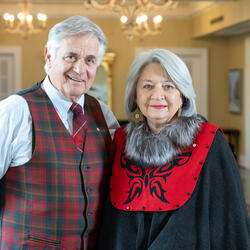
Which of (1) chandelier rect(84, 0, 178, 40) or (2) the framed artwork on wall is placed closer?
(1) chandelier rect(84, 0, 178, 40)

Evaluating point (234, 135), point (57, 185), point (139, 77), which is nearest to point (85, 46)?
point (139, 77)

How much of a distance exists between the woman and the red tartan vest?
0.12 m

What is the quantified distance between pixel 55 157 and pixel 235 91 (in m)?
8.11

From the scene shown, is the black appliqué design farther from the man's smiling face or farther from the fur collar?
the man's smiling face

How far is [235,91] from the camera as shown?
9.52 meters

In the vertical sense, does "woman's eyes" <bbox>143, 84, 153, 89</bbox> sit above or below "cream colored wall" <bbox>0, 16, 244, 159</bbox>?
below

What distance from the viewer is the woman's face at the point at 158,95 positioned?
192 centimetres

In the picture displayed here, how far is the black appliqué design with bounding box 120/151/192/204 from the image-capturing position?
190cm

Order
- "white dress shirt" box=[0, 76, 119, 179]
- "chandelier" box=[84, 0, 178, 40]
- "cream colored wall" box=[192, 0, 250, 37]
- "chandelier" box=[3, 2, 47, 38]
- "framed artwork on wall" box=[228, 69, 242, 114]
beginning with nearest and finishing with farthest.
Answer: "white dress shirt" box=[0, 76, 119, 179]
"chandelier" box=[84, 0, 178, 40]
"chandelier" box=[3, 2, 47, 38]
"cream colored wall" box=[192, 0, 250, 37]
"framed artwork on wall" box=[228, 69, 242, 114]

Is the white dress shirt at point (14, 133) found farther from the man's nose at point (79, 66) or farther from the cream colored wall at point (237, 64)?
the cream colored wall at point (237, 64)

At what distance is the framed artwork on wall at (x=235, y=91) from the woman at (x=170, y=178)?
7549 millimetres

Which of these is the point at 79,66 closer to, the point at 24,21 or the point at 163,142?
the point at 163,142

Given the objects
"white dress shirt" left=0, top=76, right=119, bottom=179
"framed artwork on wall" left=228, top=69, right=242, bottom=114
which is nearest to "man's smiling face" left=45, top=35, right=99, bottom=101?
"white dress shirt" left=0, top=76, right=119, bottom=179

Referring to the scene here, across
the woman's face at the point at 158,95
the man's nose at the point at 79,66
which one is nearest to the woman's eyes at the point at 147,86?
the woman's face at the point at 158,95
